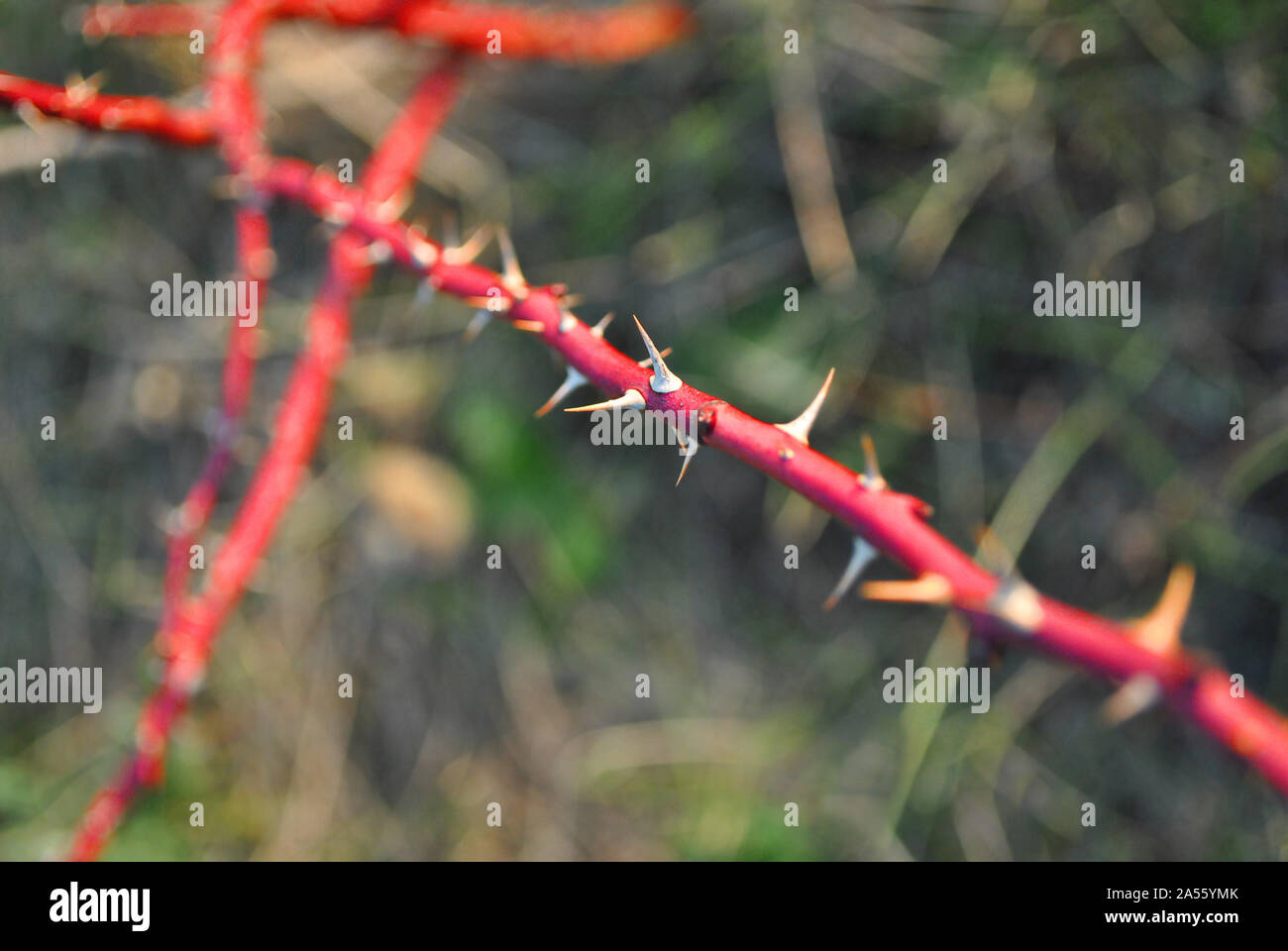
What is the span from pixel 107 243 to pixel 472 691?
61.4 inches

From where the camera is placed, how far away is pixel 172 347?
230 cm

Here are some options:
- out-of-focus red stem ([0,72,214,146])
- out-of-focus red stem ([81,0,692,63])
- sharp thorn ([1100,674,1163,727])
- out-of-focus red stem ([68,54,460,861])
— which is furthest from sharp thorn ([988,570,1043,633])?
out-of-focus red stem ([81,0,692,63])

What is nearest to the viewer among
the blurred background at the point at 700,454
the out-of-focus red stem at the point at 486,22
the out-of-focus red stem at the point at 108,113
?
the out-of-focus red stem at the point at 108,113

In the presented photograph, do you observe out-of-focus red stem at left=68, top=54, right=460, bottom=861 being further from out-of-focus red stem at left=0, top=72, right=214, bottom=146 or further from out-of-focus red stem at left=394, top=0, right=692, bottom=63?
out-of-focus red stem at left=394, top=0, right=692, bottom=63

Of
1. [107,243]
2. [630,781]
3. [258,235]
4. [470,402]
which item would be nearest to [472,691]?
[630,781]

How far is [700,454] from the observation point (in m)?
2.21

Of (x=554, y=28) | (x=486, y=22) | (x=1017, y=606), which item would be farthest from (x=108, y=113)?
(x=1017, y=606)

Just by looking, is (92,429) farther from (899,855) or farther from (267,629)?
(899,855)

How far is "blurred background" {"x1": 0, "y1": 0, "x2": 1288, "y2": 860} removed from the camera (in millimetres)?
1968

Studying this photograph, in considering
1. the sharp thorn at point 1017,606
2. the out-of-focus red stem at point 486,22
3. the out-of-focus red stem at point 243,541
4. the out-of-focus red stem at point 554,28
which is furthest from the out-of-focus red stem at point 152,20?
the sharp thorn at point 1017,606

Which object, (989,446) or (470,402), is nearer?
(989,446)

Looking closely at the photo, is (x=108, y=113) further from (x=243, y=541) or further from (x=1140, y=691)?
(x=1140, y=691)

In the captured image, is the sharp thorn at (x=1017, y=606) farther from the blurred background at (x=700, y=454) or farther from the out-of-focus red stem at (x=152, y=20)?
the out-of-focus red stem at (x=152, y=20)

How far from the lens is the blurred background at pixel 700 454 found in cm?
197
